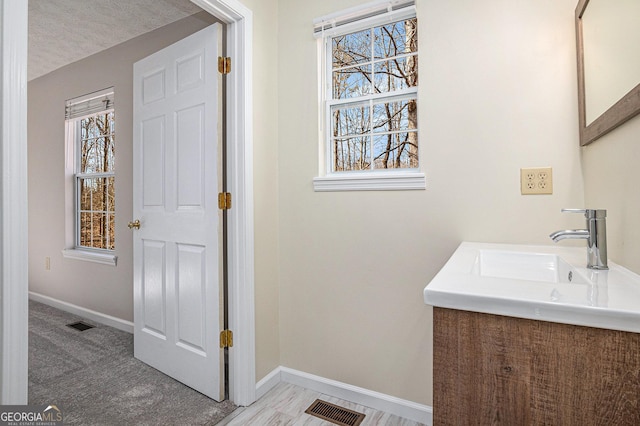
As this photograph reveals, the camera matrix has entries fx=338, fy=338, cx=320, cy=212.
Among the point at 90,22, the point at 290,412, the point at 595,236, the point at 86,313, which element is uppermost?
the point at 90,22

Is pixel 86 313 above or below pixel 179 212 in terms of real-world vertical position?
below

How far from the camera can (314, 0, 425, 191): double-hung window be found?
73.5 inches

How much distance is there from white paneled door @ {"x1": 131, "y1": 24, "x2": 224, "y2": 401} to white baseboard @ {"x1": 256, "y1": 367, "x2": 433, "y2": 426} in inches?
13.6

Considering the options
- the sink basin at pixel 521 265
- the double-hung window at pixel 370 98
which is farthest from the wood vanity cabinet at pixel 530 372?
the double-hung window at pixel 370 98

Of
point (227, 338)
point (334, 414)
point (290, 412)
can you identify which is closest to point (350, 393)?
point (334, 414)

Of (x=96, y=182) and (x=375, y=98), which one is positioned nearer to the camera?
(x=375, y=98)

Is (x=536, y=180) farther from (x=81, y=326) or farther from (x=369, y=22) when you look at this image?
(x=81, y=326)

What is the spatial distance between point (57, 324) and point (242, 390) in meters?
2.32

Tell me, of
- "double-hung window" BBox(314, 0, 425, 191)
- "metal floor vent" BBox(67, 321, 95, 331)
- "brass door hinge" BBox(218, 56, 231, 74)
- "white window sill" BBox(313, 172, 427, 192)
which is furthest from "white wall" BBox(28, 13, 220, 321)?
"white window sill" BBox(313, 172, 427, 192)

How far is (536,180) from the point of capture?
1.51 metres

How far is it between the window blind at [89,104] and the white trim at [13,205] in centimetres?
230

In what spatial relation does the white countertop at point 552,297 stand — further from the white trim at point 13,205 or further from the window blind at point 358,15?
the window blind at point 358,15

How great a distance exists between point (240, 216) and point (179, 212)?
18.3 inches

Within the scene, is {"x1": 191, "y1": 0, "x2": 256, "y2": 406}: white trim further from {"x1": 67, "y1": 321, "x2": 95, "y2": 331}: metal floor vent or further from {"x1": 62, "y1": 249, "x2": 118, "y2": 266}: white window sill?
{"x1": 67, "y1": 321, "x2": 95, "y2": 331}: metal floor vent
